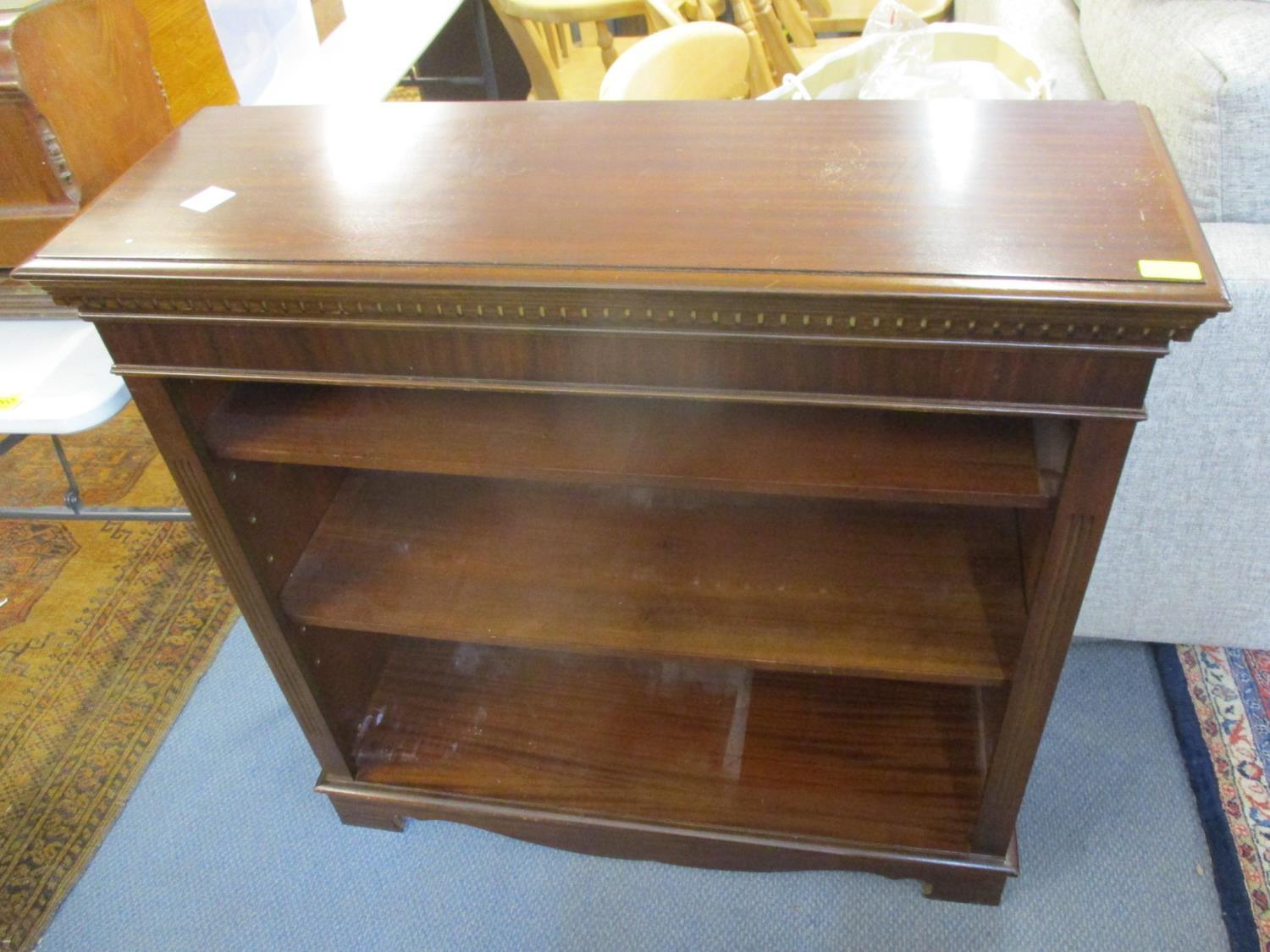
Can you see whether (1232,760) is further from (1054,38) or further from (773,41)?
(773,41)

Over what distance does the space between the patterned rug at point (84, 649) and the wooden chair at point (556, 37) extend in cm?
115

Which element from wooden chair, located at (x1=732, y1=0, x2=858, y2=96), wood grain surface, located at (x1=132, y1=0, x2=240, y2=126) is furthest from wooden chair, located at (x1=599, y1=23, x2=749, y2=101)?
wood grain surface, located at (x1=132, y1=0, x2=240, y2=126)

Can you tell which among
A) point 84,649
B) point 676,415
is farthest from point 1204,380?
point 84,649

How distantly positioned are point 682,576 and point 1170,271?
0.53 m

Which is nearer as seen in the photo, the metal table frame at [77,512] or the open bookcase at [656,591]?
the open bookcase at [656,591]

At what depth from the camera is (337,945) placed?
116 centimetres

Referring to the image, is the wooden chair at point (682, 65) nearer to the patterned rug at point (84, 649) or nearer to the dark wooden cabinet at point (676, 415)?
the dark wooden cabinet at point (676, 415)

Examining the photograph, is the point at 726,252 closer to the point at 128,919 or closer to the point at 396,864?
the point at 396,864

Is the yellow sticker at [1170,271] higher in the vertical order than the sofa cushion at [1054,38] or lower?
higher

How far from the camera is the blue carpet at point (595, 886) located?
3.76ft

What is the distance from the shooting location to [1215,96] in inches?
37.5

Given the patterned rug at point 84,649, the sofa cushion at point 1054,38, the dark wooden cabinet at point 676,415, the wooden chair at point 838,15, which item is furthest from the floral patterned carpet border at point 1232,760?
the wooden chair at point 838,15

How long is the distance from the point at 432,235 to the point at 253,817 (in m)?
0.95

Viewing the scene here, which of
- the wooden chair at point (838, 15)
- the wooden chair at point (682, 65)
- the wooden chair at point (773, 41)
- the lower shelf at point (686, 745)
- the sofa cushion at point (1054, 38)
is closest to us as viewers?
the lower shelf at point (686, 745)
